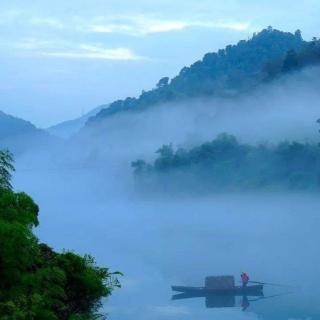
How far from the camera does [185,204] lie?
53.4 m

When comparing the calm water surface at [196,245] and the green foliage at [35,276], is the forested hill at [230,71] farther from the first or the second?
the green foliage at [35,276]

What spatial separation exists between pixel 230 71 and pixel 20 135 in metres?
70.5

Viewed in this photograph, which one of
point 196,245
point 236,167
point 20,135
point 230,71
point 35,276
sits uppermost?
point 20,135

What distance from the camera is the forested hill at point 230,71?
3009 inches

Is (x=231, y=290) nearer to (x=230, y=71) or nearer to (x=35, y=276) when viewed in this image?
(x=35, y=276)

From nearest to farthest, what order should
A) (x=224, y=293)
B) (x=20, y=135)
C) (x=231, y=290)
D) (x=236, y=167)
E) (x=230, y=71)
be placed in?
(x=231, y=290), (x=224, y=293), (x=236, y=167), (x=230, y=71), (x=20, y=135)

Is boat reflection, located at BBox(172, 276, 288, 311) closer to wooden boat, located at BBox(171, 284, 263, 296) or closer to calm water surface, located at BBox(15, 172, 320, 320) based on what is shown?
wooden boat, located at BBox(171, 284, 263, 296)

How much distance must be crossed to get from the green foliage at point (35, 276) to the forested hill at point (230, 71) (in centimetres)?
6515

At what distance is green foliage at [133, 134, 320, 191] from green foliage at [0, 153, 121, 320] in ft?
128

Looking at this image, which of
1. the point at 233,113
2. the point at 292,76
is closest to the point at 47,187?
the point at 233,113

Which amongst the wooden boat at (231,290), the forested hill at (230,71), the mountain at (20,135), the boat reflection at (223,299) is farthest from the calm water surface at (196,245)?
the mountain at (20,135)

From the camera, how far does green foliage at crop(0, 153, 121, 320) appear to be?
15.2ft

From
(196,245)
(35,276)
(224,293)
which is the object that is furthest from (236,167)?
(35,276)

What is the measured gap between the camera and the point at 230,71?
83250mm
